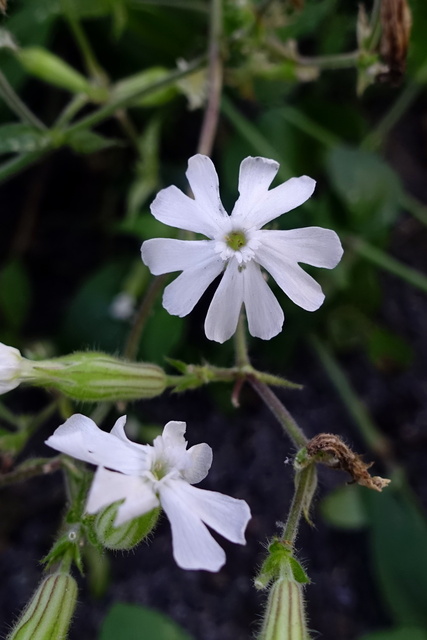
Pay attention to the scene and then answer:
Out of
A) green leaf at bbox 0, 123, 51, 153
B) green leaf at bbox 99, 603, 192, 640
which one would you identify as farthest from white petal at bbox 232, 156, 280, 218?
green leaf at bbox 99, 603, 192, 640

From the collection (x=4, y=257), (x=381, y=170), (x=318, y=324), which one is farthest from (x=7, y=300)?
(x=381, y=170)

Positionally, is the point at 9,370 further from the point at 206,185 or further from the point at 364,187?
the point at 364,187

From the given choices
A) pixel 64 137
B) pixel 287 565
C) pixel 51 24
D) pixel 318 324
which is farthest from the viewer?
pixel 318 324

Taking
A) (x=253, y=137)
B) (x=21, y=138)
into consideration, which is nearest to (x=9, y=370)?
(x=21, y=138)

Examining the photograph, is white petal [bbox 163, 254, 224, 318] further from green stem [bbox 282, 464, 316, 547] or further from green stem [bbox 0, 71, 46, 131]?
green stem [bbox 0, 71, 46, 131]

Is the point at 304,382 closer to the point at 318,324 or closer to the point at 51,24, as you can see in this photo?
the point at 318,324
